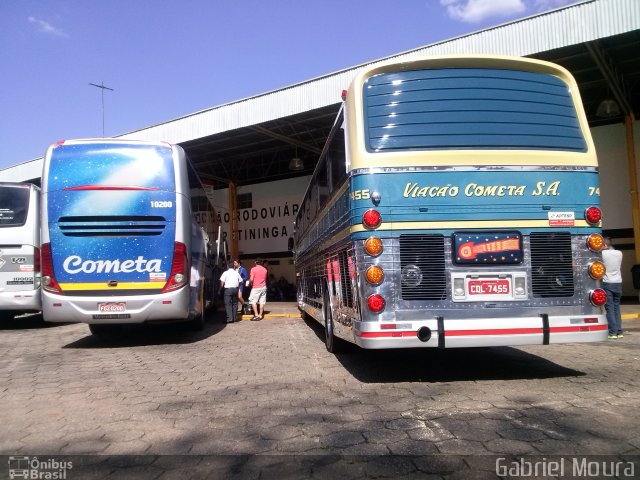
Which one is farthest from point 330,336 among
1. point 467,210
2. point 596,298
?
point 596,298

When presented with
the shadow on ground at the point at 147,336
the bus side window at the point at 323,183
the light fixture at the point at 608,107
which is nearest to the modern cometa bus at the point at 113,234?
the shadow on ground at the point at 147,336

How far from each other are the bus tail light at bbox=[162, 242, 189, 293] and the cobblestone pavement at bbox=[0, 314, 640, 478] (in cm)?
113

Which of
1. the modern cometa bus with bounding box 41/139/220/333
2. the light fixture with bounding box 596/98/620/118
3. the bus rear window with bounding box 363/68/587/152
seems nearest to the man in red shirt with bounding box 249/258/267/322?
the modern cometa bus with bounding box 41/139/220/333

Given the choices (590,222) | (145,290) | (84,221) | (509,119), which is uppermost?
(509,119)

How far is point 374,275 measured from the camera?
191 inches

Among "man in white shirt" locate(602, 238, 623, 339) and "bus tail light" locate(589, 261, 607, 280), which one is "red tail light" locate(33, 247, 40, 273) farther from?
"man in white shirt" locate(602, 238, 623, 339)

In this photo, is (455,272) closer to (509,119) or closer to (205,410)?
(509,119)

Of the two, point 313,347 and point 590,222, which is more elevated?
point 590,222

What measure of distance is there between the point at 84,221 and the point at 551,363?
7.27 meters

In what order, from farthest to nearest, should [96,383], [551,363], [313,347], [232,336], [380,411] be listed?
[232,336]
[313,347]
[551,363]
[96,383]
[380,411]

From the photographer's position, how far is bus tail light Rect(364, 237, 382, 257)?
488cm

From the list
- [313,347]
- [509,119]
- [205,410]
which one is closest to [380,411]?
[205,410]

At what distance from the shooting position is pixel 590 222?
5133 millimetres

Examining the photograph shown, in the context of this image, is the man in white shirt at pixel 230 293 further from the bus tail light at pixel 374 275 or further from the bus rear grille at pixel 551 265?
the bus rear grille at pixel 551 265
